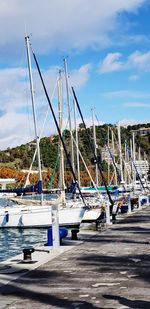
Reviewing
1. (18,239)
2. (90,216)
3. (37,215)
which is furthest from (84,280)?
(37,215)

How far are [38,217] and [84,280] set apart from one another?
24216 mm

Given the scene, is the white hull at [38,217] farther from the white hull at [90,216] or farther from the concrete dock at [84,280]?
the concrete dock at [84,280]

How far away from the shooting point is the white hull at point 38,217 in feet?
115

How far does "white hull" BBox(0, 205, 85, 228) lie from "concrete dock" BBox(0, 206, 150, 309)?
662 inches

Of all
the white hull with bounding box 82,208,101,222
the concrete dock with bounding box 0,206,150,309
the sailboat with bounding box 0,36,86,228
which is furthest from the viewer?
the white hull with bounding box 82,208,101,222

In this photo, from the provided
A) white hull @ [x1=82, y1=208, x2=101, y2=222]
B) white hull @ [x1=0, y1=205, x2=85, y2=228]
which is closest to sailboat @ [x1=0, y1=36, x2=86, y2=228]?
white hull @ [x1=0, y1=205, x2=85, y2=228]

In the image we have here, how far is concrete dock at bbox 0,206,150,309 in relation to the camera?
928cm

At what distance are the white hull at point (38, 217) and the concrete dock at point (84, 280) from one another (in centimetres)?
1680

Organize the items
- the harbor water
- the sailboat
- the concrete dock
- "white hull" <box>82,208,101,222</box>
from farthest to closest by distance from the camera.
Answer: "white hull" <box>82,208,101,222</box> < the sailboat < the harbor water < the concrete dock

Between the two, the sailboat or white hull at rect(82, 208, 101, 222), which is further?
white hull at rect(82, 208, 101, 222)

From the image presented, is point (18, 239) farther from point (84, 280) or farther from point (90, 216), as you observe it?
point (84, 280)

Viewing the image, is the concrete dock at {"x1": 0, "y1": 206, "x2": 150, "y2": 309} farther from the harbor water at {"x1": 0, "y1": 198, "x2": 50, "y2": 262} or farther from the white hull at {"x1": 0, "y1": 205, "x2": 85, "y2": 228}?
the white hull at {"x1": 0, "y1": 205, "x2": 85, "y2": 228}

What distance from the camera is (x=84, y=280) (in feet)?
37.1

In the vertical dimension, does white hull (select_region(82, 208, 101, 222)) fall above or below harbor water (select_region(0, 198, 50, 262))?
above
